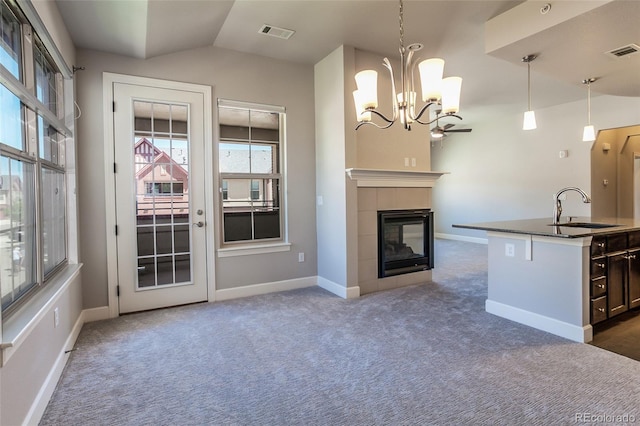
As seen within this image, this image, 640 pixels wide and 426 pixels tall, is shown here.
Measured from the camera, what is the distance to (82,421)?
1.89m

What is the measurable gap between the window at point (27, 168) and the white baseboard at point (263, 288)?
1625 mm

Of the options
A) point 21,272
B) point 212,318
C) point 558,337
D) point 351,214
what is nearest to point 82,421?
point 21,272

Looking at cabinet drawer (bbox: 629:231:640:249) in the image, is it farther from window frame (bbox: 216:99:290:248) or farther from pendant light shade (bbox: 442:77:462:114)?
window frame (bbox: 216:99:290:248)

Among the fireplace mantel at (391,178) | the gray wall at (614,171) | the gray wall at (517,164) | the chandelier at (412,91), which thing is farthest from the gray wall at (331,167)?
the gray wall at (614,171)

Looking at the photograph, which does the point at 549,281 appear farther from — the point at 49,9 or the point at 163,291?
the point at 49,9

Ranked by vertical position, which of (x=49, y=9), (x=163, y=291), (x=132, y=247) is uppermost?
(x=49, y=9)

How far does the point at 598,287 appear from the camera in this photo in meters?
2.94

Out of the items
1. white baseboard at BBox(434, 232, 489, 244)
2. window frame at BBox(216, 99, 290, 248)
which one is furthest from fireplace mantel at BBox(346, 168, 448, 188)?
white baseboard at BBox(434, 232, 489, 244)

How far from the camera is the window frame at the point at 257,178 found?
4.07 m

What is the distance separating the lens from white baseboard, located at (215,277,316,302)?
404 centimetres

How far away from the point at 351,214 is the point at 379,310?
1105mm

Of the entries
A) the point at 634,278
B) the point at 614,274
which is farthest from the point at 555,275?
the point at 634,278

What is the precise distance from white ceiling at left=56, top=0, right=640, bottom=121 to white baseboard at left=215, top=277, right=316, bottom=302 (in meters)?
2.64

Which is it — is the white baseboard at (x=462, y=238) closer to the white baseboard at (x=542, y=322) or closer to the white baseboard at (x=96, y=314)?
the white baseboard at (x=542, y=322)
